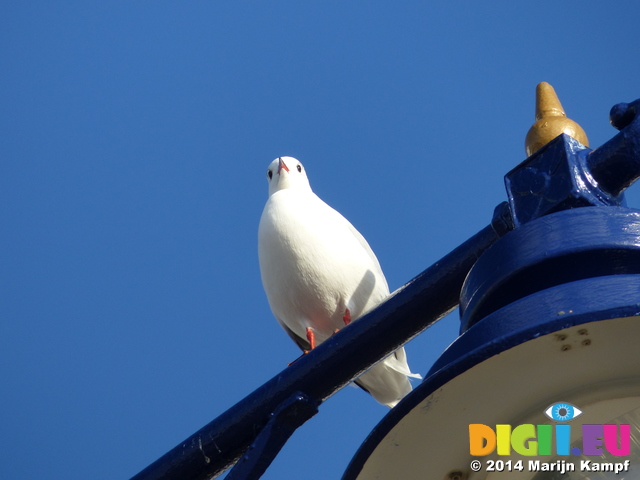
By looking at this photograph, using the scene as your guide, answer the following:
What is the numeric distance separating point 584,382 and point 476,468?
0.18m

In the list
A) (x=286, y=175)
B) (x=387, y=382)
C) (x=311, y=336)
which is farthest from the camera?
(x=286, y=175)

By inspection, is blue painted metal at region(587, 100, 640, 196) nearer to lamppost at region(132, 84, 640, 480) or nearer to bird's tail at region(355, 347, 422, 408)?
lamppost at region(132, 84, 640, 480)

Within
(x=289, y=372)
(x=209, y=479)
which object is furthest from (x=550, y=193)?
(x=209, y=479)

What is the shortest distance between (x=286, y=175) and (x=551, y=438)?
5318mm

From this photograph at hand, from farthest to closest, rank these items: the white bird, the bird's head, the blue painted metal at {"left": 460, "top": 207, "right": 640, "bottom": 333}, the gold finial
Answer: the bird's head < the white bird < the gold finial < the blue painted metal at {"left": 460, "top": 207, "right": 640, "bottom": 333}

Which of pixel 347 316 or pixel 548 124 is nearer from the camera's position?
pixel 548 124

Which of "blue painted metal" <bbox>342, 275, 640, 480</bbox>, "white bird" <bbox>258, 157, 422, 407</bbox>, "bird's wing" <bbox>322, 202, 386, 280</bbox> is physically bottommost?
"blue painted metal" <bbox>342, 275, 640, 480</bbox>

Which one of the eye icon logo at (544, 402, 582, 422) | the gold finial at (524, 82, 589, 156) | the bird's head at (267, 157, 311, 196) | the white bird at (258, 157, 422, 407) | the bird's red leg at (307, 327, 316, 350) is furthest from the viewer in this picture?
the bird's head at (267, 157, 311, 196)

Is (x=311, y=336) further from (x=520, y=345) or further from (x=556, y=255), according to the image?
(x=520, y=345)

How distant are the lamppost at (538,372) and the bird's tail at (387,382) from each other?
14.4 ft

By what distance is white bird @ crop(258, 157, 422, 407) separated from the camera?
5172 millimetres

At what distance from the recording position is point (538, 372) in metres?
1.07

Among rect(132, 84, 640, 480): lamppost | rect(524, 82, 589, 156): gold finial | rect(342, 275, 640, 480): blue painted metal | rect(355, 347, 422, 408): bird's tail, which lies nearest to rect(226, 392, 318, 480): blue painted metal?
rect(132, 84, 640, 480): lamppost

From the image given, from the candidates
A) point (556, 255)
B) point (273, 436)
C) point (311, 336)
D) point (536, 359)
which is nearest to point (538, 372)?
point (536, 359)
